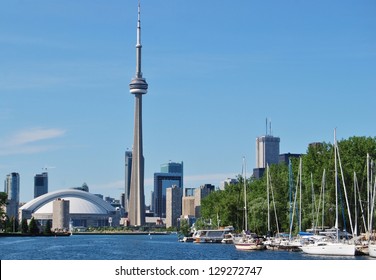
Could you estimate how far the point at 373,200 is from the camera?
214 ft

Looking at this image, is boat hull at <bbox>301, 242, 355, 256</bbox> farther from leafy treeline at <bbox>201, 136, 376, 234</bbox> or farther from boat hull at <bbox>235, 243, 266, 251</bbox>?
boat hull at <bbox>235, 243, 266, 251</bbox>

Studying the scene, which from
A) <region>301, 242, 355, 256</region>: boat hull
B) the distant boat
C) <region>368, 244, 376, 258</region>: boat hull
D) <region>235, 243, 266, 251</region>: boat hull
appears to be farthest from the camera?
the distant boat

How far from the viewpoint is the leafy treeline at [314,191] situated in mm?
81312

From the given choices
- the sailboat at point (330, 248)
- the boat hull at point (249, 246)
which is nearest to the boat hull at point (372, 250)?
the sailboat at point (330, 248)

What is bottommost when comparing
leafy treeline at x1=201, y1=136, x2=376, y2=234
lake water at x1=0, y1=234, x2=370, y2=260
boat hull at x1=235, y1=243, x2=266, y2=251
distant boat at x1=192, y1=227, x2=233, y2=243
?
lake water at x1=0, y1=234, x2=370, y2=260

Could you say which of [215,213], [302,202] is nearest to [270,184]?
[302,202]

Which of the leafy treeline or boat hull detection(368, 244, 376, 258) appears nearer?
boat hull detection(368, 244, 376, 258)

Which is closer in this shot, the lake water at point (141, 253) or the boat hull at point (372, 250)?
the boat hull at point (372, 250)

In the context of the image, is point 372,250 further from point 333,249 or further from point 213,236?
point 213,236

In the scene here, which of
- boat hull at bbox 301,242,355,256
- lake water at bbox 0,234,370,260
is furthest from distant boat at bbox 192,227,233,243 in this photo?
boat hull at bbox 301,242,355,256

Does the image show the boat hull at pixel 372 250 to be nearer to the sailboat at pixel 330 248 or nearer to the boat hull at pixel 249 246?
the sailboat at pixel 330 248

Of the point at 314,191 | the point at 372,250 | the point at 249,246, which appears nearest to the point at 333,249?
the point at 372,250

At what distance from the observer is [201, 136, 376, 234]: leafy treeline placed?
81.3 meters
